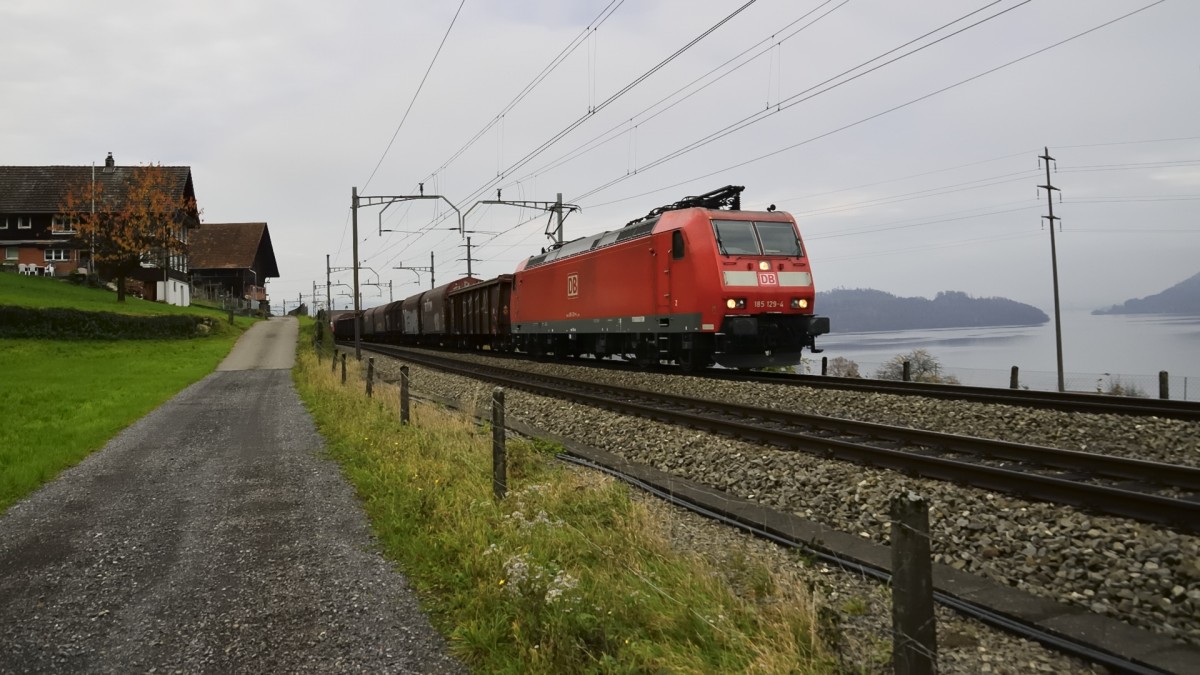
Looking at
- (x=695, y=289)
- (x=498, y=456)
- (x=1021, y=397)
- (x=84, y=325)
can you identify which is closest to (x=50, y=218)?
(x=84, y=325)

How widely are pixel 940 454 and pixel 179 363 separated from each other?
2833 cm

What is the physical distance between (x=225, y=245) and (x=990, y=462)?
85210 mm

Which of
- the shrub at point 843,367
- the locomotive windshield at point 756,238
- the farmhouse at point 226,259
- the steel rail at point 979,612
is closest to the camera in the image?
the steel rail at point 979,612

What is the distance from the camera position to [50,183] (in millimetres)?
56500

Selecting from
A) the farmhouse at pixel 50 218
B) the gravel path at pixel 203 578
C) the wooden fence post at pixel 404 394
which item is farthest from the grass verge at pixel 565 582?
the farmhouse at pixel 50 218

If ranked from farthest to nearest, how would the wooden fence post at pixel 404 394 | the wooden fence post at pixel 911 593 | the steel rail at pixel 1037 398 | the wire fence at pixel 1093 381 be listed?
1. the wire fence at pixel 1093 381
2. the wooden fence post at pixel 404 394
3. the steel rail at pixel 1037 398
4. the wooden fence post at pixel 911 593

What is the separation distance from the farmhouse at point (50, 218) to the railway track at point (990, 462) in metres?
56.2

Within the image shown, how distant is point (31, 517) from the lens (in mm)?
7223

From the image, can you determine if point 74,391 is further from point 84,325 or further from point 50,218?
point 50,218

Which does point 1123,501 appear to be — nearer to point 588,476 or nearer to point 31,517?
point 588,476

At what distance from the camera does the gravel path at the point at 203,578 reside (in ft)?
13.4

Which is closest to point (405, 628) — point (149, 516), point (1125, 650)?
point (1125, 650)

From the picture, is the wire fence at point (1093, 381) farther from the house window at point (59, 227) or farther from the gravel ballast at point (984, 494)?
the house window at point (59, 227)

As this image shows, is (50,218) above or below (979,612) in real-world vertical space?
above
